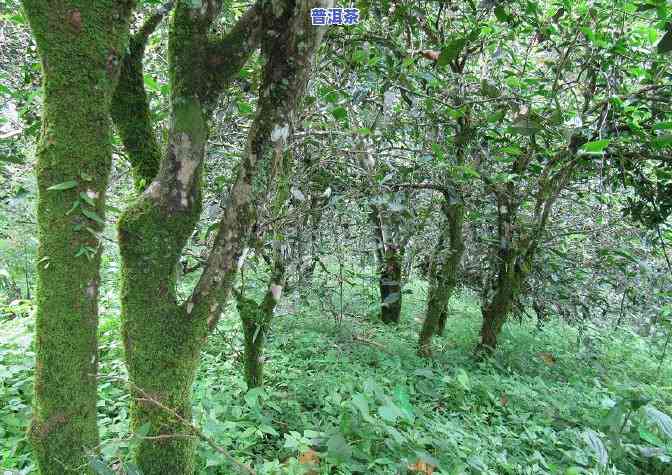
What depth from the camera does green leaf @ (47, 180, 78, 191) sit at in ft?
4.42

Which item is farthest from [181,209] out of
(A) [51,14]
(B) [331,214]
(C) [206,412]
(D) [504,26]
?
(D) [504,26]

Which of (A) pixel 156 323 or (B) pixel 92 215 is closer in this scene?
(B) pixel 92 215

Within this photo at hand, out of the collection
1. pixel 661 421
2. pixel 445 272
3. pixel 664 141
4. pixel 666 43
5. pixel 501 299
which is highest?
pixel 666 43

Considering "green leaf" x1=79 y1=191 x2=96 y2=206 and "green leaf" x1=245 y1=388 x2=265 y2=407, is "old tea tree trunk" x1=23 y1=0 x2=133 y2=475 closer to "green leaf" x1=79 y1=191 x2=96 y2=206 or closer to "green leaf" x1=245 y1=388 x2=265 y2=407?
"green leaf" x1=79 y1=191 x2=96 y2=206

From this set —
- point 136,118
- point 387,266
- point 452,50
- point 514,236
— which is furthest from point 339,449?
point 514,236

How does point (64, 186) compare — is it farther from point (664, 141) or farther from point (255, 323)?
point (664, 141)

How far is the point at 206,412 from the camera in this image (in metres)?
2.47

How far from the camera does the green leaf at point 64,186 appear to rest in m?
1.35

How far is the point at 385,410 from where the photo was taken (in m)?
1.97

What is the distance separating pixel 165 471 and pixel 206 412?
680 millimetres

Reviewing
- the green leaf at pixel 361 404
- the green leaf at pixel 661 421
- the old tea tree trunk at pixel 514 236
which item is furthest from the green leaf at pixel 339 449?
the old tea tree trunk at pixel 514 236

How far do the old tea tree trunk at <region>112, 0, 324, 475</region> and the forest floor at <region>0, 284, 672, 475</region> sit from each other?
10.2 inches

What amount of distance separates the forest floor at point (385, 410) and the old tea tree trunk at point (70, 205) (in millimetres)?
219

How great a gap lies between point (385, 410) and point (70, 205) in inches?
60.2
